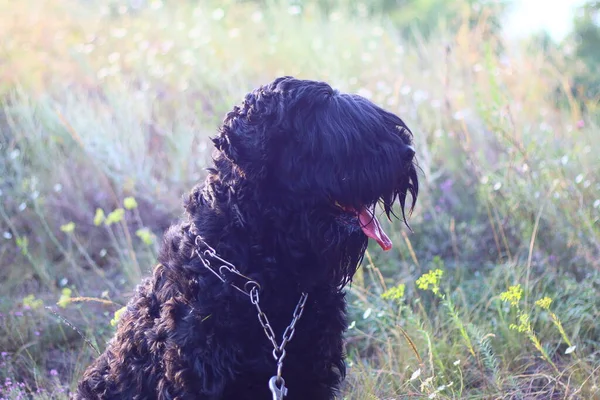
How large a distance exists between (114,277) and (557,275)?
3.40 meters

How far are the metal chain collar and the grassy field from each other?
756 mm

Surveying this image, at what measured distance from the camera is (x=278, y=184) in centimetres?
254

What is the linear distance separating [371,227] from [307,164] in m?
0.39

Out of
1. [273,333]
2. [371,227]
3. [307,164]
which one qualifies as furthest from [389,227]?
[273,333]

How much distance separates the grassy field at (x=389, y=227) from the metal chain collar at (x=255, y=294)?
29.8 inches

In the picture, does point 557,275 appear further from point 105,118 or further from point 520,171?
point 105,118

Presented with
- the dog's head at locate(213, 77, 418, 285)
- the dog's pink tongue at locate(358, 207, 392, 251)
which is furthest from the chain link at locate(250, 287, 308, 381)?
the dog's pink tongue at locate(358, 207, 392, 251)

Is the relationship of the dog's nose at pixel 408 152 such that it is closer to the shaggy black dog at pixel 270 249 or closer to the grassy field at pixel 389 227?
the shaggy black dog at pixel 270 249

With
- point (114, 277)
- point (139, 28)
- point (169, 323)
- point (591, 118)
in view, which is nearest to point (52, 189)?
point (114, 277)

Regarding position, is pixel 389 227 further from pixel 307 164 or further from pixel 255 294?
pixel 255 294

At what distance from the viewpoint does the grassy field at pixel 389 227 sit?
3658 millimetres

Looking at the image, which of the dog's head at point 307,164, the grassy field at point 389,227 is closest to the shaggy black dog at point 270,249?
the dog's head at point 307,164

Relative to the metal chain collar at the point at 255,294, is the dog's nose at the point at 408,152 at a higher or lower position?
higher

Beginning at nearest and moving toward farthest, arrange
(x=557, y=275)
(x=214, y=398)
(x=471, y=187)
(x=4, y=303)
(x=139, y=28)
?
(x=214, y=398) → (x=557, y=275) → (x=4, y=303) → (x=471, y=187) → (x=139, y=28)
